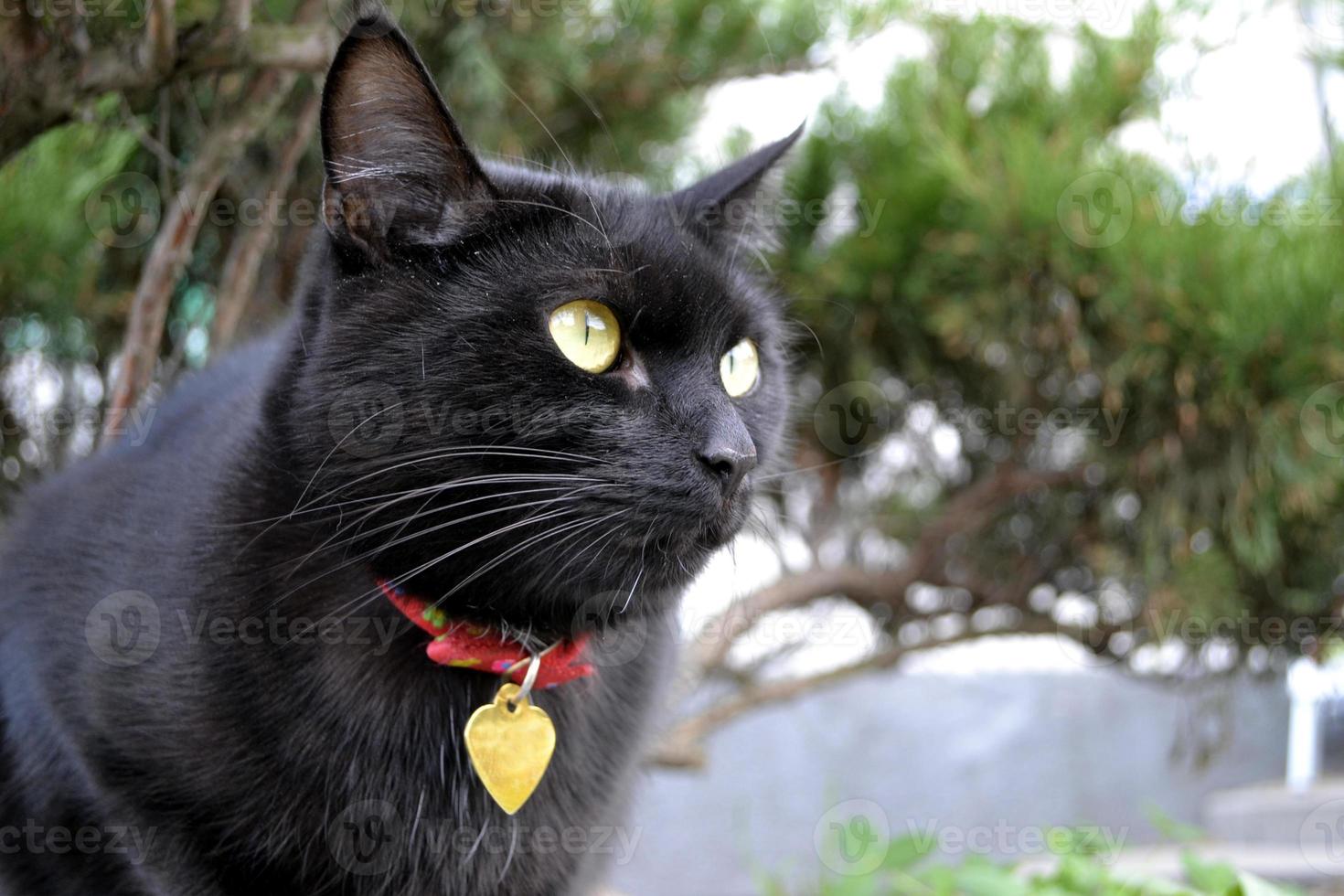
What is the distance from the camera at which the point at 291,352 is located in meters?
1.02

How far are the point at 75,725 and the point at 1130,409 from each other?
162 cm

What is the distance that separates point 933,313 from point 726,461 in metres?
1.10

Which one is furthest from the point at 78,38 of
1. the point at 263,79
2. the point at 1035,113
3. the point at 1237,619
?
the point at 1237,619

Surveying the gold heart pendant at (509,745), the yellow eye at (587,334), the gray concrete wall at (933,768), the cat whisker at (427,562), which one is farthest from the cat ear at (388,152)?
the gray concrete wall at (933,768)

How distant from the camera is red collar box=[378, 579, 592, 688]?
997mm

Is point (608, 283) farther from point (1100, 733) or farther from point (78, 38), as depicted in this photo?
point (1100, 733)

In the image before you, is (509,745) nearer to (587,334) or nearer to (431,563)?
(431,563)

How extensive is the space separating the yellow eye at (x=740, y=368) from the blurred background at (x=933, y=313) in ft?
0.65

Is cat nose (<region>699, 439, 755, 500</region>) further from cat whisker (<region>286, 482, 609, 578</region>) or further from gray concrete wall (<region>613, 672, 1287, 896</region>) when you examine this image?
gray concrete wall (<region>613, 672, 1287, 896</region>)

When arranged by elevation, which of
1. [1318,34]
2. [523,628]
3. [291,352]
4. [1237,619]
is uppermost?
[1318,34]

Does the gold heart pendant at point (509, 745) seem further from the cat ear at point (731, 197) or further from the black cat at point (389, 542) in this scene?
the cat ear at point (731, 197)

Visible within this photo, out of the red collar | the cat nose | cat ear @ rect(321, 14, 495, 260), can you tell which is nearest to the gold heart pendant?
the red collar

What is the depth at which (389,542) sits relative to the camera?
3.10ft

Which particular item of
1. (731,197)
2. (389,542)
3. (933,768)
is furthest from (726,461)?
(933,768)
